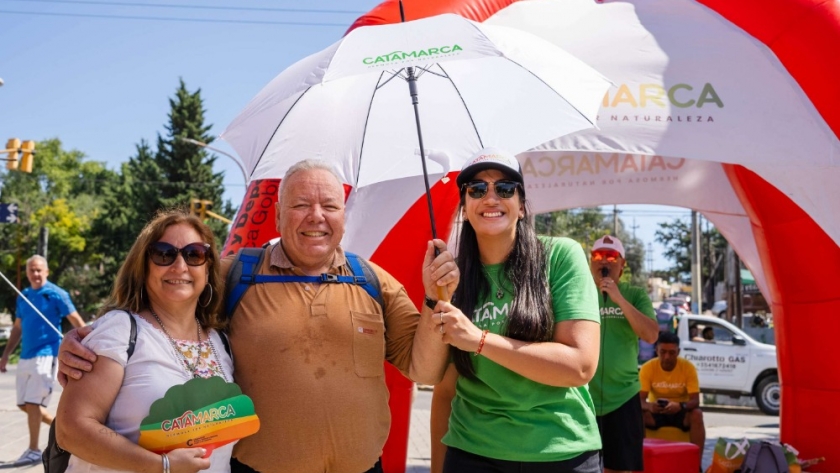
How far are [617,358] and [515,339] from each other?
2.71 metres

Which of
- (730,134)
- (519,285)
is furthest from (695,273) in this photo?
(519,285)

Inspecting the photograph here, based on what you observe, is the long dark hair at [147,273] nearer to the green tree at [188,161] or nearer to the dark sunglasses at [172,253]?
the dark sunglasses at [172,253]

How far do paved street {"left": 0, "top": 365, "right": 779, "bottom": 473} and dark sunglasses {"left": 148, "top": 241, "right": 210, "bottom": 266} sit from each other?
534 centimetres

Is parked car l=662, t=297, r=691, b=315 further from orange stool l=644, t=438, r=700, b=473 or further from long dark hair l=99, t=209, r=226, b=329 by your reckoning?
long dark hair l=99, t=209, r=226, b=329

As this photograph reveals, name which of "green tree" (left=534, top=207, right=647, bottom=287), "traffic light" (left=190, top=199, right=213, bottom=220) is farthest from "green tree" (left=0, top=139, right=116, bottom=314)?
"green tree" (left=534, top=207, right=647, bottom=287)

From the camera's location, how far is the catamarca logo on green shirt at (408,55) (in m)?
3.00

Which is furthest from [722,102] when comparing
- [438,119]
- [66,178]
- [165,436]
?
[66,178]

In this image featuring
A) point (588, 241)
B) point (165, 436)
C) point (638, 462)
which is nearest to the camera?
point (165, 436)

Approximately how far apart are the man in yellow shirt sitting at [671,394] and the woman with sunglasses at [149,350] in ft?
17.3

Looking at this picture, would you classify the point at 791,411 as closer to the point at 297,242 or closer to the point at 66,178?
the point at 297,242

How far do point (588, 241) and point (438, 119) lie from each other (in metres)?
37.4

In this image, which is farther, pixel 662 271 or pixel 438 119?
pixel 662 271

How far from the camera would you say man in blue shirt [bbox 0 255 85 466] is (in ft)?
24.3

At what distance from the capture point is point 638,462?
191 inches
